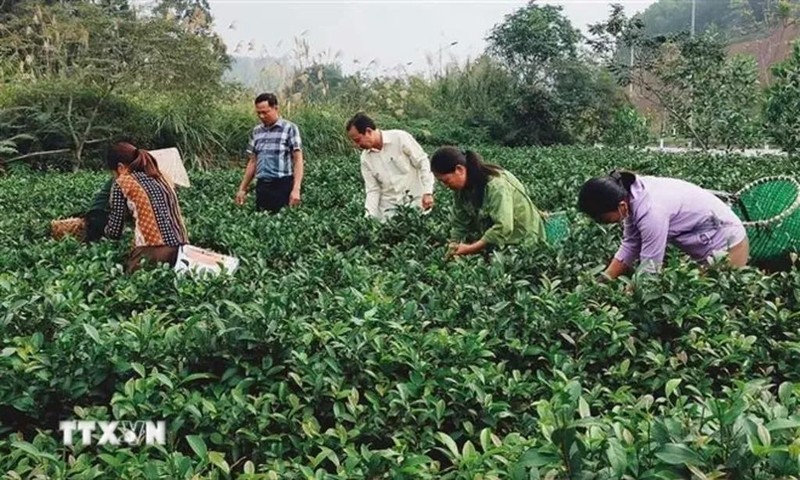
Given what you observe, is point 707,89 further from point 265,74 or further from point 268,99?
point 268,99

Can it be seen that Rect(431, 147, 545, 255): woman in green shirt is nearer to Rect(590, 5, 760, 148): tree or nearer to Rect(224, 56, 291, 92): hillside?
Rect(590, 5, 760, 148): tree

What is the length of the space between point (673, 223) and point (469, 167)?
1.08 metres

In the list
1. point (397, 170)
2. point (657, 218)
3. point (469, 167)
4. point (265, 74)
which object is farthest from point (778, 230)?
point (265, 74)

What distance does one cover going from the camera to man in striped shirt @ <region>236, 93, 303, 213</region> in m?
6.31

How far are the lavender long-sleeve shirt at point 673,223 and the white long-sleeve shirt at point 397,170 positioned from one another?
7.72ft

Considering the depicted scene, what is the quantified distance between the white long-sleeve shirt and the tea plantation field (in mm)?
2057

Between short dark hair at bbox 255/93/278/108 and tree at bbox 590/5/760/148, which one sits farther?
tree at bbox 590/5/760/148

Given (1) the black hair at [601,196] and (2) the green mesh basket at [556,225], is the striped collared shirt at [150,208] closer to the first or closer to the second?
(2) the green mesh basket at [556,225]

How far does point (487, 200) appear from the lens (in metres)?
4.20

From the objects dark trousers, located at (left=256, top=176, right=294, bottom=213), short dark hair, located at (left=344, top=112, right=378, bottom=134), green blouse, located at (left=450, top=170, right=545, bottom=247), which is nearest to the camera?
green blouse, located at (left=450, top=170, right=545, bottom=247)

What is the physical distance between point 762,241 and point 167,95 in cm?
1184

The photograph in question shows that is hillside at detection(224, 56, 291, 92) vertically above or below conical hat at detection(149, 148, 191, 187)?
above

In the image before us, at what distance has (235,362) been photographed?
8.04ft
